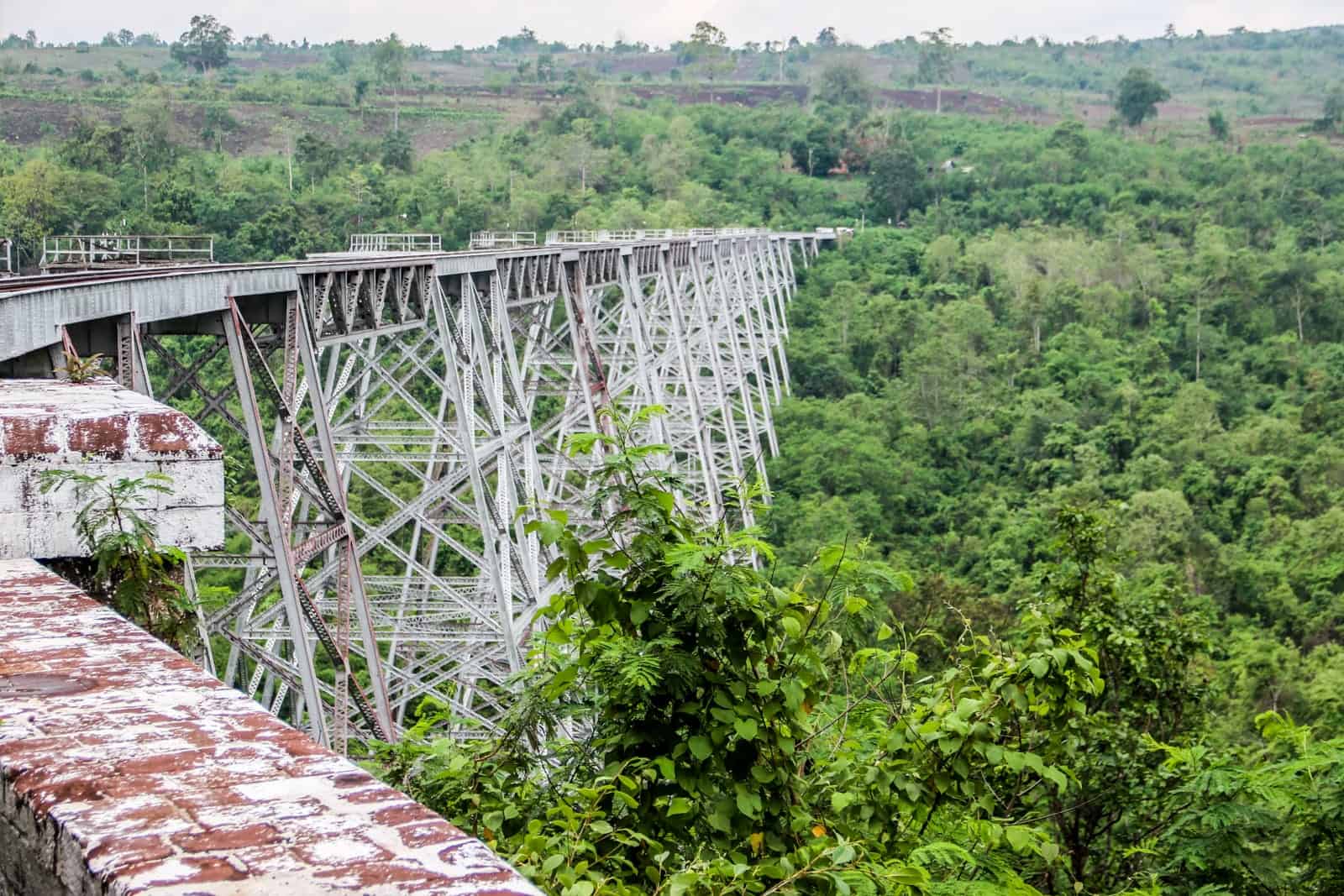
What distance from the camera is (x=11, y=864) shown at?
95.5 inches

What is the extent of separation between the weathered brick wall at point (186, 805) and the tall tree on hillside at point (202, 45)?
11170cm

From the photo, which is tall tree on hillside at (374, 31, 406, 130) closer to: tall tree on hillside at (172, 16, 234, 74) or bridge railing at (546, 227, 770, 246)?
tall tree on hillside at (172, 16, 234, 74)

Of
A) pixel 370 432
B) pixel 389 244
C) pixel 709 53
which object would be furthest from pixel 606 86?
pixel 370 432

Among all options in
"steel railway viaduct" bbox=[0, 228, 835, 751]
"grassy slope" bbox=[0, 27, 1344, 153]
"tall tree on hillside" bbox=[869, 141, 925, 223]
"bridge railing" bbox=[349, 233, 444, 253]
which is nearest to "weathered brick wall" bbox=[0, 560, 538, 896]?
"steel railway viaduct" bbox=[0, 228, 835, 751]

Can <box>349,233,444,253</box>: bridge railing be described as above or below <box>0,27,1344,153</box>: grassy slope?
below

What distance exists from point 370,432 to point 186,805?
14.5 metres

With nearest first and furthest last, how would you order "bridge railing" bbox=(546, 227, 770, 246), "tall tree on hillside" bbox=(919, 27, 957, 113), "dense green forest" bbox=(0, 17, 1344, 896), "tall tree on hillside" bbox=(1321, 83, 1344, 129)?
1. "dense green forest" bbox=(0, 17, 1344, 896)
2. "bridge railing" bbox=(546, 227, 770, 246)
3. "tall tree on hillside" bbox=(1321, 83, 1344, 129)
4. "tall tree on hillside" bbox=(919, 27, 957, 113)

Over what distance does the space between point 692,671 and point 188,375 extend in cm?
614

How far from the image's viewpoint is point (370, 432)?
1658cm

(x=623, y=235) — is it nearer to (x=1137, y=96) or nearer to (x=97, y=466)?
(x=97, y=466)

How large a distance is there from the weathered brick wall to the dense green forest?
0.86 m

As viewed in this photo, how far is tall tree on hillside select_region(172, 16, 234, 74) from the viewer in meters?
107

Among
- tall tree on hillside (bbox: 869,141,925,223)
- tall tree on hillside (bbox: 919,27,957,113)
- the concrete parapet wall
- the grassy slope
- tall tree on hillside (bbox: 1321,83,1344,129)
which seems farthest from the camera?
tall tree on hillside (bbox: 919,27,957,113)

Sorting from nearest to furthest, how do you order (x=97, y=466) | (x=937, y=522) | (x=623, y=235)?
(x=97, y=466), (x=937, y=522), (x=623, y=235)
